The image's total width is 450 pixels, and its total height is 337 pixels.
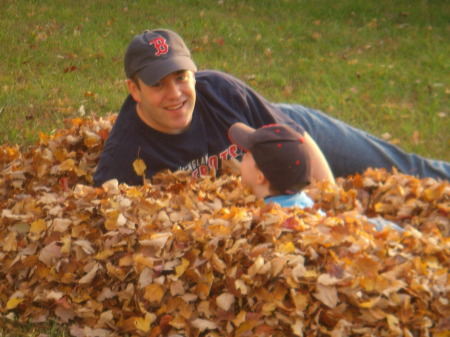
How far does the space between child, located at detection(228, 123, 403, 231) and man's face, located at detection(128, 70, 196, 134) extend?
0.43 meters

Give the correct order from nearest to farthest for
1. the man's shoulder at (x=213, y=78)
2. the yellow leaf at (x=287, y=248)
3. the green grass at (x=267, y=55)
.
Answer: the yellow leaf at (x=287, y=248) → the man's shoulder at (x=213, y=78) → the green grass at (x=267, y=55)

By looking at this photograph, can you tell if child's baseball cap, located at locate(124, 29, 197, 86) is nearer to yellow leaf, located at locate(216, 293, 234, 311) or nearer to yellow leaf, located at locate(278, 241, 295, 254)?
yellow leaf, located at locate(278, 241, 295, 254)

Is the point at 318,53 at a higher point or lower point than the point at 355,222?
lower

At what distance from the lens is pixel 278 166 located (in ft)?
12.6

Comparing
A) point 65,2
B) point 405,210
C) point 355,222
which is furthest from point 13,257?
point 65,2

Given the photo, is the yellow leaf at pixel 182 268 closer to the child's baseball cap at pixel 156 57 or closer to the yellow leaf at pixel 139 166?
the yellow leaf at pixel 139 166

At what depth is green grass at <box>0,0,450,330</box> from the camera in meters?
6.96

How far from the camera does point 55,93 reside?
23.5ft

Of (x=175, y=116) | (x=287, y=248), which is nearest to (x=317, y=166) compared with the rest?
(x=175, y=116)

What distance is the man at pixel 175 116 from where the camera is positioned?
4348 millimetres

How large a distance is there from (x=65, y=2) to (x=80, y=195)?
6.52 metres

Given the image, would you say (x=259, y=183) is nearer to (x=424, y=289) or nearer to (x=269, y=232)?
(x=269, y=232)

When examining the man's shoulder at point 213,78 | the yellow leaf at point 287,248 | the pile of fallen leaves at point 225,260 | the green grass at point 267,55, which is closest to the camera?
the pile of fallen leaves at point 225,260

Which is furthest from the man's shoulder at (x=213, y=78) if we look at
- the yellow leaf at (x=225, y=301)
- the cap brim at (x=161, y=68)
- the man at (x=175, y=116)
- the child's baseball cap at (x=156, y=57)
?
the yellow leaf at (x=225, y=301)
